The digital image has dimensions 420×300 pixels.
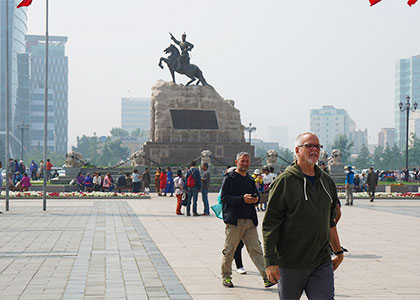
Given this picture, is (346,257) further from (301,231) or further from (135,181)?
(135,181)

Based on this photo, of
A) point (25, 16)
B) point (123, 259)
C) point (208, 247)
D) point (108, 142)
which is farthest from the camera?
point (25, 16)

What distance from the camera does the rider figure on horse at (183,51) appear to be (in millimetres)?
39750

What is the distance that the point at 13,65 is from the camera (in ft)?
425

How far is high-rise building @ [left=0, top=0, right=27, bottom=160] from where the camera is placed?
126506 mm

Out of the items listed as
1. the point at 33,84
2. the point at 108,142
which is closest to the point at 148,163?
the point at 108,142

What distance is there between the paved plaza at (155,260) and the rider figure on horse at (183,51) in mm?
22789

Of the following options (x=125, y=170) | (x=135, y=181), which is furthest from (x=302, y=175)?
(x=125, y=170)

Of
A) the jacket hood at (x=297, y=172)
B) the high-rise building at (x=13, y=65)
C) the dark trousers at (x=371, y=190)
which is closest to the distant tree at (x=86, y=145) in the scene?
the high-rise building at (x=13, y=65)

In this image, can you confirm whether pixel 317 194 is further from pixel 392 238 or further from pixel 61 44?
pixel 61 44

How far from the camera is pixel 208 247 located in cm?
1180

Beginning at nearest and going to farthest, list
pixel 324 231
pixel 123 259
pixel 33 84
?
1. pixel 324 231
2. pixel 123 259
3. pixel 33 84

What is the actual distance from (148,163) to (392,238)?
25.8 m

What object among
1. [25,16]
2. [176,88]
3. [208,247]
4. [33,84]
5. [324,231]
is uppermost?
[25,16]

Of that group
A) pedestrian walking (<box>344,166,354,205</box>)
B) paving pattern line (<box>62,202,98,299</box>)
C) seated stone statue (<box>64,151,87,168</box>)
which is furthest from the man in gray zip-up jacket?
seated stone statue (<box>64,151,87,168</box>)
